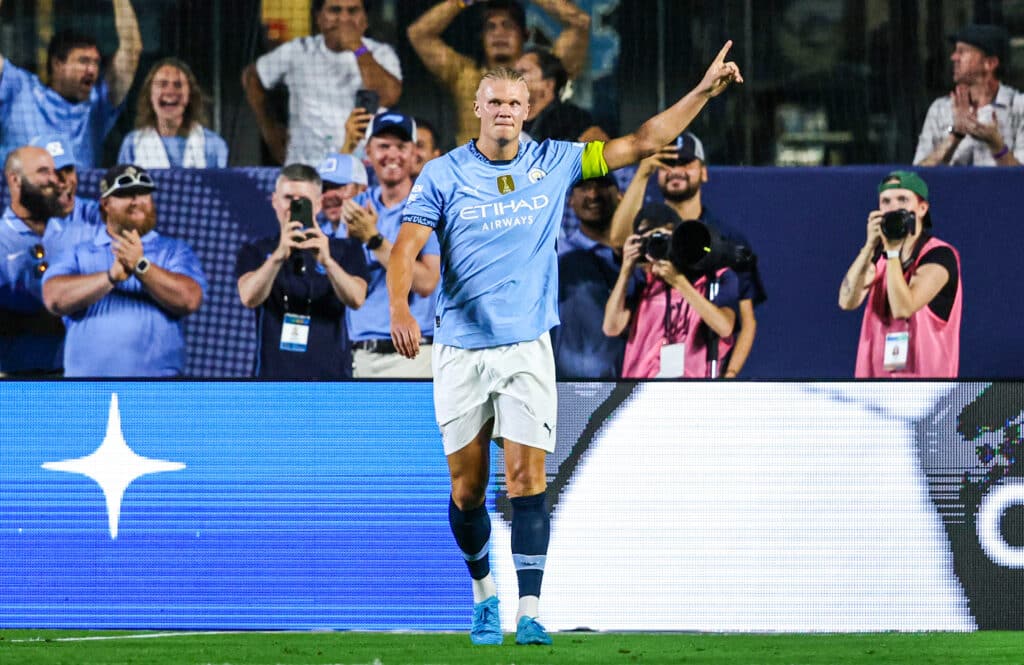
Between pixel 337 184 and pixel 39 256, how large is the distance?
6.58ft

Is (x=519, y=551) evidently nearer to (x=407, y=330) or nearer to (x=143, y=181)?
(x=407, y=330)

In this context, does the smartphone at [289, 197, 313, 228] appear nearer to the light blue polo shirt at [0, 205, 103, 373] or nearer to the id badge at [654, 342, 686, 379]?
the light blue polo shirt at [0, 205, 103, 373]

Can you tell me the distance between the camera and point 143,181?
9977 millimetres

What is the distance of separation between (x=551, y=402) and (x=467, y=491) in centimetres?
50

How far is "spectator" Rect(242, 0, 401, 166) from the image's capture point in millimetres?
10094

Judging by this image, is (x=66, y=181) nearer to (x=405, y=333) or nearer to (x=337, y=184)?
(x=337, y=184)

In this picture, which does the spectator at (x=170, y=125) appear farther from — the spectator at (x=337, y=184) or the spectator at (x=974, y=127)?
the spectator at (x=974, y=127)

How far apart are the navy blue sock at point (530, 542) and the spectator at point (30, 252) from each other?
5.12 meters

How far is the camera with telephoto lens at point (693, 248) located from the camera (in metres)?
9.60

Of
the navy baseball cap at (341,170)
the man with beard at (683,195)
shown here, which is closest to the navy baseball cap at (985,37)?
the man with beard at (683,195)

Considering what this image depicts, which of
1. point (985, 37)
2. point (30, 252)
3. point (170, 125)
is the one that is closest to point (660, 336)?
point (985, 37)

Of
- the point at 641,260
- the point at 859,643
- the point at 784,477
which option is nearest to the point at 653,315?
the point at 641,260

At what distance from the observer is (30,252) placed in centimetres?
1001

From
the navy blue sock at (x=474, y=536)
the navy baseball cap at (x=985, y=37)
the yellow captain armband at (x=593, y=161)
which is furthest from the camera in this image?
the navy baseball cap at (x=985, y=37)
